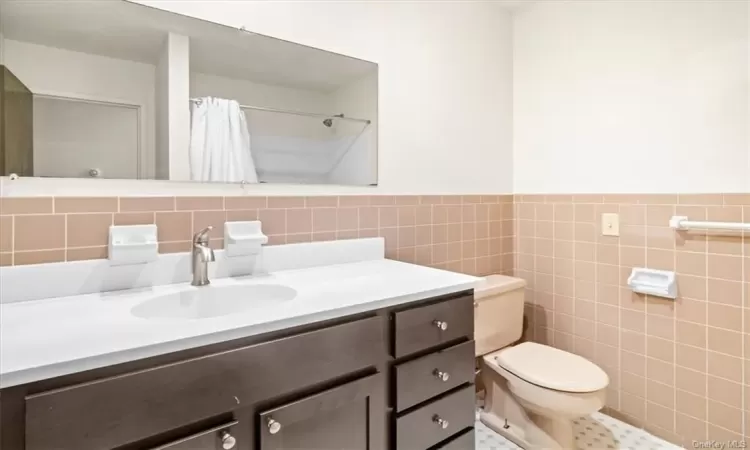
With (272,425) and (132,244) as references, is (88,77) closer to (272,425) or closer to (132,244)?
(132,244)

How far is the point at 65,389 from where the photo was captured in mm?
636

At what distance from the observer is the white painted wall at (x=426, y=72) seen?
146cm

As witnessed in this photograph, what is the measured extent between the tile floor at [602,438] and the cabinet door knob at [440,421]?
76 cm

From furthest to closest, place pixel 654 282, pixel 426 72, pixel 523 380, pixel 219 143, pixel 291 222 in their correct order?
1. pixel 426 72
2. pixel 654 282
3. pixel 523 380
4. pixel 291 222
5. pixel 219 143

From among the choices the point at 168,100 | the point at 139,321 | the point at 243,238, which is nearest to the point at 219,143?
the point at 168,100

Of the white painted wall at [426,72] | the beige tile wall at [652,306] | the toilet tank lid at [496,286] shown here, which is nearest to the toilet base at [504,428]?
the beige tile wall at [652,306]

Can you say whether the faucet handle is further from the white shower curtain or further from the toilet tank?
the toilet tank

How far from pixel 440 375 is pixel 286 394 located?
Answer: 0.49m

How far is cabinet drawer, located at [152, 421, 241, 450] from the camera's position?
73 centimetres

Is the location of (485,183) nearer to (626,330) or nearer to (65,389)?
(626,330)

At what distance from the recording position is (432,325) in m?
1.13

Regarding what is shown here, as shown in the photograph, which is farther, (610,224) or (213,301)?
(610,224)

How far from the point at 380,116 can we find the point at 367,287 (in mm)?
840

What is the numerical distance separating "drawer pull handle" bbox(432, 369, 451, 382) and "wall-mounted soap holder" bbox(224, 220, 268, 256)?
68 cm
